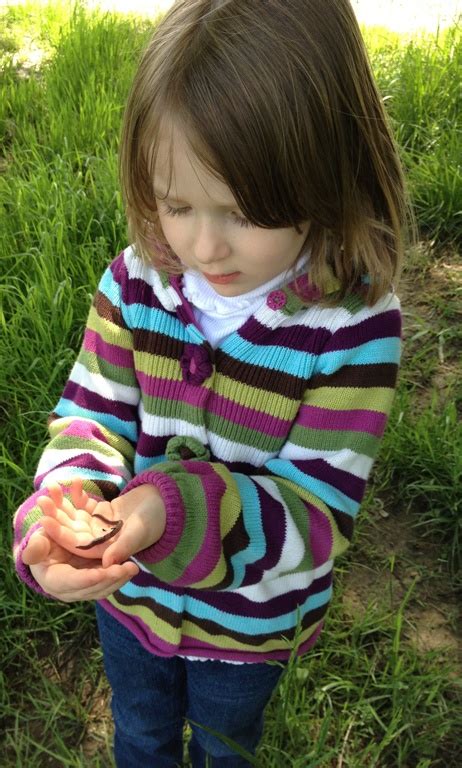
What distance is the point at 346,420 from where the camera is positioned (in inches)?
51.3

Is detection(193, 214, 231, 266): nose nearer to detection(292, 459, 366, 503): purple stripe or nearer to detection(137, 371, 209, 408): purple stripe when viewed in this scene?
detection(137, 371, 209, 408): purple stripe

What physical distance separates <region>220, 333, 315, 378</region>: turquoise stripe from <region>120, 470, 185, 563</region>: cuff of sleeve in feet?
0.78

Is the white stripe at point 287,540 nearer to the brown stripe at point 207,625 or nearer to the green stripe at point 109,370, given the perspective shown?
the brown stripe at point 207,625

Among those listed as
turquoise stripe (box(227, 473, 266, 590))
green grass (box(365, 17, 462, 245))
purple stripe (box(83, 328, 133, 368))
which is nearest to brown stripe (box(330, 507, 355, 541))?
turquoise stripe (box(227, 473, 266, 590))

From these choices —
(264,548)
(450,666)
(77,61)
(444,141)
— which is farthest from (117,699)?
(77,61)

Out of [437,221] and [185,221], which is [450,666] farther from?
[437,221]

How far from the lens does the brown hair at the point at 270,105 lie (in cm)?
106

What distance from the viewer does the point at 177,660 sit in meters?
1.56

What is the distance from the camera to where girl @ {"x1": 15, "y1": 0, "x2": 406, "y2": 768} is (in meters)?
1.08

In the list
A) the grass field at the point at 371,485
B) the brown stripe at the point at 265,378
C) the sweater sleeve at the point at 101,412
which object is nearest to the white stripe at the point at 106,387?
the sweater sleeve at the point at 101,412

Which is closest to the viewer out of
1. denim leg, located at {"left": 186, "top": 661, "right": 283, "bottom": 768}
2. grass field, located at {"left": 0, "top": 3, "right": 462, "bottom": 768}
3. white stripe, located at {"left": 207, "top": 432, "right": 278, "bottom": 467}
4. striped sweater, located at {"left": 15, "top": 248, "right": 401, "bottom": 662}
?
striped sweater, located at {"left": 15, "top": 248, "right": 401, "bottom": 662}

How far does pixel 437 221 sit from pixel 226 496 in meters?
1.90

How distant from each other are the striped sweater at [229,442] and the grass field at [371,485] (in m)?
0.25

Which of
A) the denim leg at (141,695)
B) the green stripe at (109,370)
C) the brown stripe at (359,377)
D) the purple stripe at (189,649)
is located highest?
the brown stripe at (359,377)
